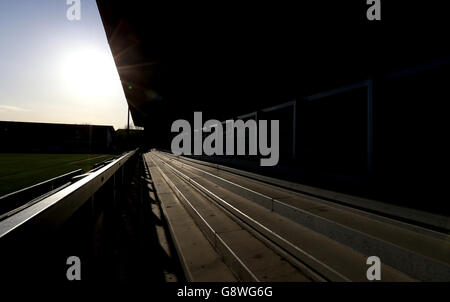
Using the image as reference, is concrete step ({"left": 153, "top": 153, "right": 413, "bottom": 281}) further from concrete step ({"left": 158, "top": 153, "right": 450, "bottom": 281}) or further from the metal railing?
the metal railing

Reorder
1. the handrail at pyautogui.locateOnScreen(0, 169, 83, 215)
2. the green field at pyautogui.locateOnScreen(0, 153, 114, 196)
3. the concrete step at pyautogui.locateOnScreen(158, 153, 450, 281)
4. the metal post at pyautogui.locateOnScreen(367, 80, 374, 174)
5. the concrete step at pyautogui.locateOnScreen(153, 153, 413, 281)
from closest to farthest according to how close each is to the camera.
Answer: the concrete step at pyautogui.locateOnScreen(158, 153, 450, 281) < the concrete step at pyautogui.locateOnScreen(153, 153, 413, 281) < the metal post at pyautogui.locateOnScreen(367, 80, 374, 174) < the handrail at pyautogui.locateOnScreen(0, 169, 83, 215) < the green field at pyautogui.locateOnScreen(0, 153, 114, 196)

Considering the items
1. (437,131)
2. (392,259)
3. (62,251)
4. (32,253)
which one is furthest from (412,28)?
(62,251)

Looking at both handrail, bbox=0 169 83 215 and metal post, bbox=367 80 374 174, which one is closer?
metal post, bbox=367 80 374 174

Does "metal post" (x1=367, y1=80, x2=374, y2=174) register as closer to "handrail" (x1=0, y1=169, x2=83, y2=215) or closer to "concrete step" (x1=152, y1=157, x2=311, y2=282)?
"concrete step" (x1=152, y1=157, x2=311, y2=282)

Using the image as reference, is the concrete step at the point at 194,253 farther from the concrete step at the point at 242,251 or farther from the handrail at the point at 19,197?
the handrail at the point at 19,197

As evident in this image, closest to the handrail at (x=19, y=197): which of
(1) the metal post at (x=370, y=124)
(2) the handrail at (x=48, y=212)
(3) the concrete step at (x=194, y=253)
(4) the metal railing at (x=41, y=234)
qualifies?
(3) the concrete step at (x=194, y=253)

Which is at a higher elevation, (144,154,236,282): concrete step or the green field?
(144,154,236,282): concrete step

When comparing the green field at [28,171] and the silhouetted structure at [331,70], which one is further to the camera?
the green field at [28,171]

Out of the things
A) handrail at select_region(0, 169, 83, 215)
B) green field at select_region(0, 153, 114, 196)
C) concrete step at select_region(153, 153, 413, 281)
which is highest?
concrete step at select_region(153, 153, 413, 281)

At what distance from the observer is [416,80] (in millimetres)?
1898

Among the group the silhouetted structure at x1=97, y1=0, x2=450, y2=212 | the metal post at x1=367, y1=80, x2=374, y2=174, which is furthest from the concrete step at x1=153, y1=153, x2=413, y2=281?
the metal post at x1=367, y1=80, x2=374, y2=174

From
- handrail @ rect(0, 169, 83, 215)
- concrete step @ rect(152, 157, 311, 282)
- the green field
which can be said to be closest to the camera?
concrete step @ rect(152, 157, 311, 282)

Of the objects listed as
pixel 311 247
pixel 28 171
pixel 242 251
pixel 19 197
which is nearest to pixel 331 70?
pixel 311 247

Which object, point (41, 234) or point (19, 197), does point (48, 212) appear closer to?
point (41, 234)
